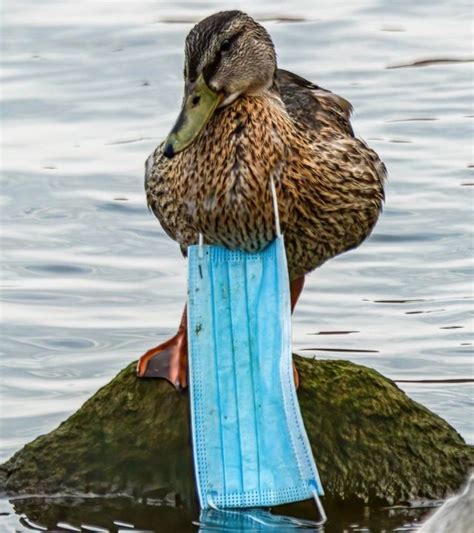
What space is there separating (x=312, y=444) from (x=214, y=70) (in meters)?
1.51

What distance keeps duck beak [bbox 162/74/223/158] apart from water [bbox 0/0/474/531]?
1468mm

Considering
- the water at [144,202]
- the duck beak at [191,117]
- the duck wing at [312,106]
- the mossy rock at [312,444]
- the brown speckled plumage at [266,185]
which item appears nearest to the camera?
the duck beak at [191,117]

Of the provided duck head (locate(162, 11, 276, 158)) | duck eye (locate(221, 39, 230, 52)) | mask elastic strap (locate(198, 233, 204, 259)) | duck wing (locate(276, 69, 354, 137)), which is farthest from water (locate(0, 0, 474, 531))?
duck eye (locate(221, 39, 230, 52))

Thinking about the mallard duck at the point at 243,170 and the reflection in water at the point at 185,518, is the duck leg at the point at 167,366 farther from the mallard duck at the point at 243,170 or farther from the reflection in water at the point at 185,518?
the reflection in water at the point at 185,518

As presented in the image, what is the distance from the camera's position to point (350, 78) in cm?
1494

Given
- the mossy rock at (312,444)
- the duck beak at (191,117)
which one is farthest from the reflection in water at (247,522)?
the duck beak at (191,117)

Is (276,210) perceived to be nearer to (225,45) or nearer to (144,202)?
(225,45)

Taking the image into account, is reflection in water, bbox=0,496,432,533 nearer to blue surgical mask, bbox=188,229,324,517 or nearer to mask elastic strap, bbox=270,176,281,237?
blue surgical mask, bbox=188,229,324,517

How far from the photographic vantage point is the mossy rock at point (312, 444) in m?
8.13

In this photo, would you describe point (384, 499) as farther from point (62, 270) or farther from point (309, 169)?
point (62, 270)

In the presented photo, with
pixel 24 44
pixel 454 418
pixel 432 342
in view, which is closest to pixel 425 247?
pixel 432 342

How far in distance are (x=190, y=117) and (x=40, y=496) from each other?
5.40 feet

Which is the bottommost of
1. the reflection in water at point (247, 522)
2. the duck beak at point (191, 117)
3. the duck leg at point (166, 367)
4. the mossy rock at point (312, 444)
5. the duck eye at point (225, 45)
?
the reflection in water at point (247, 522)

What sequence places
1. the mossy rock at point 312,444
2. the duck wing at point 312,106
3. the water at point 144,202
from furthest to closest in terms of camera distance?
the water at point 144,202, the duck wing at point 312,106, the mossy rock at point 312,444
